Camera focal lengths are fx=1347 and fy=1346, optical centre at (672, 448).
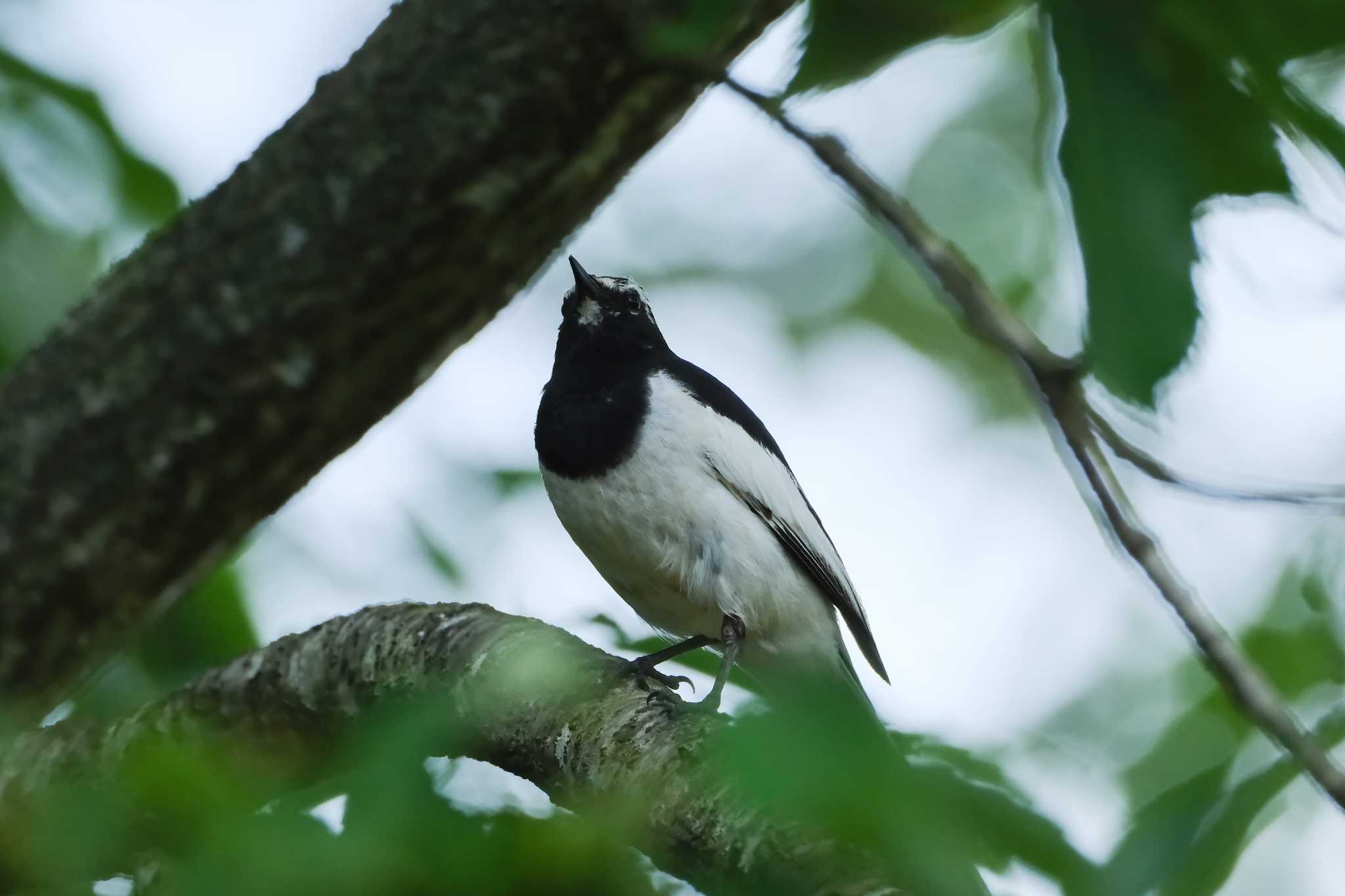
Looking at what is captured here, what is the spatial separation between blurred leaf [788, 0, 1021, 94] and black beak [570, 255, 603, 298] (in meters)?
4.00

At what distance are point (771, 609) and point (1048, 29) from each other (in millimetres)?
3483

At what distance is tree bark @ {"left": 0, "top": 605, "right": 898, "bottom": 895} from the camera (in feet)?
5.14

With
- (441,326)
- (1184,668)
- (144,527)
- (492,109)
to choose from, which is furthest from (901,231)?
(1184,668)

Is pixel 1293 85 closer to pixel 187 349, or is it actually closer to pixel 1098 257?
pixel 1098 257

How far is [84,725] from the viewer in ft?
10.0

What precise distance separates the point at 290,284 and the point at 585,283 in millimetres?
2833

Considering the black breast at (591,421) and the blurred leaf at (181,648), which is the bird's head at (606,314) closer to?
the black breast at (591,421)

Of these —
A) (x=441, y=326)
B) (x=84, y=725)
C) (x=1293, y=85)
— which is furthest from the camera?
(x=84, y=725)

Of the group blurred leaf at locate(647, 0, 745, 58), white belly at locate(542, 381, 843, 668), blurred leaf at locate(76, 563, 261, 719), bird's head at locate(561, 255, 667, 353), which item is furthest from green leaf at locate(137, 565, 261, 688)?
blurred leaf at locate(647, 0, 745, 58)

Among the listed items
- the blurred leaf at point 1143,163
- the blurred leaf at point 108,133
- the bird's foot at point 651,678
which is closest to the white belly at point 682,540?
the bird's foot at point 651,678

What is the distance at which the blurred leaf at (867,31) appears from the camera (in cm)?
121

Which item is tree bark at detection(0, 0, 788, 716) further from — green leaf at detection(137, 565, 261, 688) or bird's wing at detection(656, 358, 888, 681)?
bird's wing at detection(656, 358, 888, 681)

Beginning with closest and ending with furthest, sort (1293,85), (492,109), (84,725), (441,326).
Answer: (1293,85)
(492,109)
(441,326)
(84,725)

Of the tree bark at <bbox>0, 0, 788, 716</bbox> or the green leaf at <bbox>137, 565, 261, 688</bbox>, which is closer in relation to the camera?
the tree bark at <bbox>0, 0, 788, 716</bbox>
